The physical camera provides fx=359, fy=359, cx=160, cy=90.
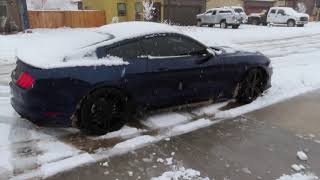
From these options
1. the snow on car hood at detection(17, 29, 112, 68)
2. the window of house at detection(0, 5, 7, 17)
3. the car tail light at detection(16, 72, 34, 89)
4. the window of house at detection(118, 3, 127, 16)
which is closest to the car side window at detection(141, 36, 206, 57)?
the snow on car hood at detection(17, 29, 112, 68)

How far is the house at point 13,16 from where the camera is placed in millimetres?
22188

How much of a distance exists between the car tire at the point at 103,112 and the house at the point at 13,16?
747 inches

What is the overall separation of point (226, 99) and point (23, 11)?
19.0m

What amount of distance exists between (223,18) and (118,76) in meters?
25.3

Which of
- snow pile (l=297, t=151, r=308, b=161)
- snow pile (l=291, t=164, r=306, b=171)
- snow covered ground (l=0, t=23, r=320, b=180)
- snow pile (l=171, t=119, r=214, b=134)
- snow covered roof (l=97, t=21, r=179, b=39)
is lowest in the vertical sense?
snow pile (l=291, t=164, r=306, b=171)

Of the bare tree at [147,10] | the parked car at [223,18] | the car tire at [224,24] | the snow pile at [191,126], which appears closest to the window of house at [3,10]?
the bare tree at [147,10]

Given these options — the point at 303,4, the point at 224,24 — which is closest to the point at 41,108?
the point at 224,24

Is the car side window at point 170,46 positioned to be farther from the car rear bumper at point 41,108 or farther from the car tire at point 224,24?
the car tire at point 224,24

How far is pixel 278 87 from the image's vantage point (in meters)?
8.04

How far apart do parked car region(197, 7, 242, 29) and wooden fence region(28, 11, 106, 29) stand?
8.78 meters

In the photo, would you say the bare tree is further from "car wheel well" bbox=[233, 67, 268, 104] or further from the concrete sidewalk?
the concrete sidewalk

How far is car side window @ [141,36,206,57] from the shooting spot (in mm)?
5500

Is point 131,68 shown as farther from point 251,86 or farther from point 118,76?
point 251,86

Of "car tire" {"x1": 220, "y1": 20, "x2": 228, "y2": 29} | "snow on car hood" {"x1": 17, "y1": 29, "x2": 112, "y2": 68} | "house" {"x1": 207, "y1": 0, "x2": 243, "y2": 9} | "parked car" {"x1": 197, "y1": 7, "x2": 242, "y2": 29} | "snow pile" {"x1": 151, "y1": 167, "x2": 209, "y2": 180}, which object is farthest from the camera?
"house" {"x1": 207, "y1": 0, "x2": 243, "y2": 9}
